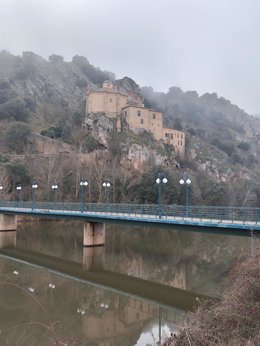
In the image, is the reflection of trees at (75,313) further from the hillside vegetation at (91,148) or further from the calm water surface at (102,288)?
the hillside vegetation at (91,148)

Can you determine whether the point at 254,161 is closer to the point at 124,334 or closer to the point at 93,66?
the point at 93,66

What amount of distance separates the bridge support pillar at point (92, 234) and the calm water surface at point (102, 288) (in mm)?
1058

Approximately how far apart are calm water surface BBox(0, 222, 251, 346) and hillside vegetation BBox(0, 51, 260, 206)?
20345mm

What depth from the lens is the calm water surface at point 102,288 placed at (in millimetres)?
13875

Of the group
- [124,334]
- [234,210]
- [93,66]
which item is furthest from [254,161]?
[124,334]

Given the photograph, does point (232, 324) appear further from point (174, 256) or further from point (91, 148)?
point (91, 148)

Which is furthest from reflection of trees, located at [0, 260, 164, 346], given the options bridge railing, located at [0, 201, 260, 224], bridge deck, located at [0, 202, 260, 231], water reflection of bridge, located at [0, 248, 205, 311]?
bridge railing, located at [0, 201, 260, 224]

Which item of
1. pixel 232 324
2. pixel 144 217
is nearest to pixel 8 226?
pixel 144 217

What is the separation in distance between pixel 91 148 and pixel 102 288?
5937 centimetres

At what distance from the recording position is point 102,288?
2100 cm

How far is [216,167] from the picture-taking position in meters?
96.2

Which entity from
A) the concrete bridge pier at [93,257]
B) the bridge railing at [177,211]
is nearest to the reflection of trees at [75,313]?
the concrete bridge pier at [93,257]

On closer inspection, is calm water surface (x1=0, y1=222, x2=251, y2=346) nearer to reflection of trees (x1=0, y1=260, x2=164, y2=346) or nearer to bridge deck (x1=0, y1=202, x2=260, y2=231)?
reflection of trees (x1=0, y1=260, x2=164, y2=346)

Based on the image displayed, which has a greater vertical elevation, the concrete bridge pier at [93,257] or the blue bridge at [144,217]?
the blue bridge at [144,217]
